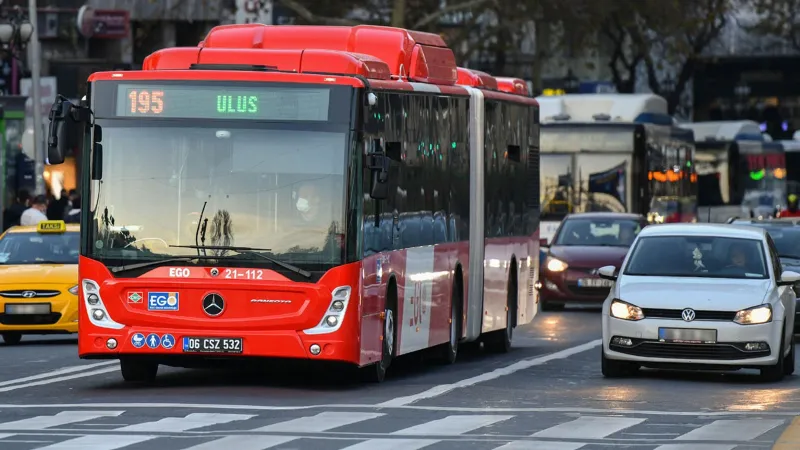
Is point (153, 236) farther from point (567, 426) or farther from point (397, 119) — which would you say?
point (567, 426)

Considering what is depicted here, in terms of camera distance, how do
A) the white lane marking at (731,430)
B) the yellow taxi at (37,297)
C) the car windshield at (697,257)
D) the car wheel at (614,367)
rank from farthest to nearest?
the yellow taxi at (37,297) < the car windshield at (697,257) < the car wheel at (614,367) < the white lane marking at (731,430)

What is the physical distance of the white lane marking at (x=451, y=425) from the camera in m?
13.9

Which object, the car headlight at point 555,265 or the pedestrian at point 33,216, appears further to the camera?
the car headlight at point 555,265

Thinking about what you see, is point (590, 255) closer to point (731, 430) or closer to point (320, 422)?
point (731, 430)

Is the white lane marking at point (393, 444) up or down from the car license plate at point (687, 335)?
down

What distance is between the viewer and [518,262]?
2508 cm

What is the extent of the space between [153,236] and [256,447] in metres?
4.64

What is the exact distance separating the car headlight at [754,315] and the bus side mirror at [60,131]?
238 inches

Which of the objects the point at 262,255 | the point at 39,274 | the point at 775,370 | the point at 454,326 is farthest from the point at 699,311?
the point at 39,274

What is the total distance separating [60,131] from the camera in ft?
54.7

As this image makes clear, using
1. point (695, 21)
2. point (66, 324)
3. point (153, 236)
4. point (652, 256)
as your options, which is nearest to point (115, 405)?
point (153, 236)

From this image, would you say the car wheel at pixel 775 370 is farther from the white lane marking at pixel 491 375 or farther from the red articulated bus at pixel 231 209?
the red articulated bus at pixel 231 209

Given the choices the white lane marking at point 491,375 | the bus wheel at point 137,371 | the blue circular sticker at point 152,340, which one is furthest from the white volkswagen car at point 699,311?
the blue circular sticker at point 152,340

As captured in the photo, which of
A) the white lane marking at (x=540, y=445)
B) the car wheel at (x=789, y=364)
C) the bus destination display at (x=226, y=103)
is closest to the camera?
the white lane marking at (x=540, y=445)
